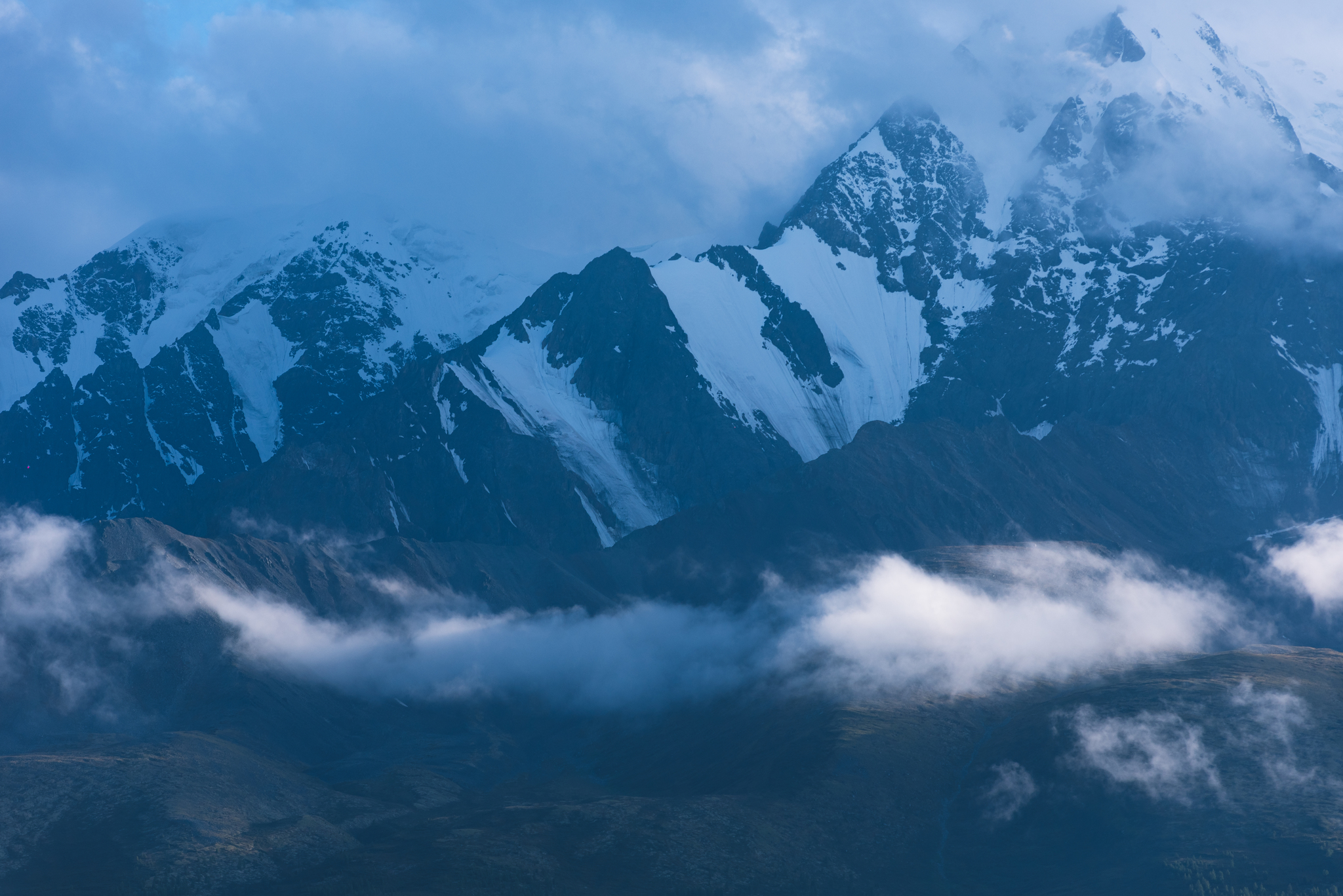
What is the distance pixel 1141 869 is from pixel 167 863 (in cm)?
11050

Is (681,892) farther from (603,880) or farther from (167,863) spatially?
(167,863)

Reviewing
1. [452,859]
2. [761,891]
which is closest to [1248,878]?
[761,891]

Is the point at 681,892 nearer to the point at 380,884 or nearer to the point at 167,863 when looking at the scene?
the point at 380,884

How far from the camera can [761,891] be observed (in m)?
198

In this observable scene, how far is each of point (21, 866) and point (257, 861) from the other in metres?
26.1

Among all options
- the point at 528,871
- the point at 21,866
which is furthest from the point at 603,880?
the point at 21,866

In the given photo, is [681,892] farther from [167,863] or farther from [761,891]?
[167,863]

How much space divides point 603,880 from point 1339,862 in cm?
8197

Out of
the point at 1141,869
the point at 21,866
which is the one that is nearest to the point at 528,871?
the point at 21,866

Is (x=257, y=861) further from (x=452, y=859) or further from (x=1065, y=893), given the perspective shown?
(x=1065, y=893)

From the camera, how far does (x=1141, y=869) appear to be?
7830 inches

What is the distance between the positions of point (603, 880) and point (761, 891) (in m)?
18.2

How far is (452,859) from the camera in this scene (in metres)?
198

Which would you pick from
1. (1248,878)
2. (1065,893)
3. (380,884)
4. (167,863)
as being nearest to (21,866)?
(167,863)
